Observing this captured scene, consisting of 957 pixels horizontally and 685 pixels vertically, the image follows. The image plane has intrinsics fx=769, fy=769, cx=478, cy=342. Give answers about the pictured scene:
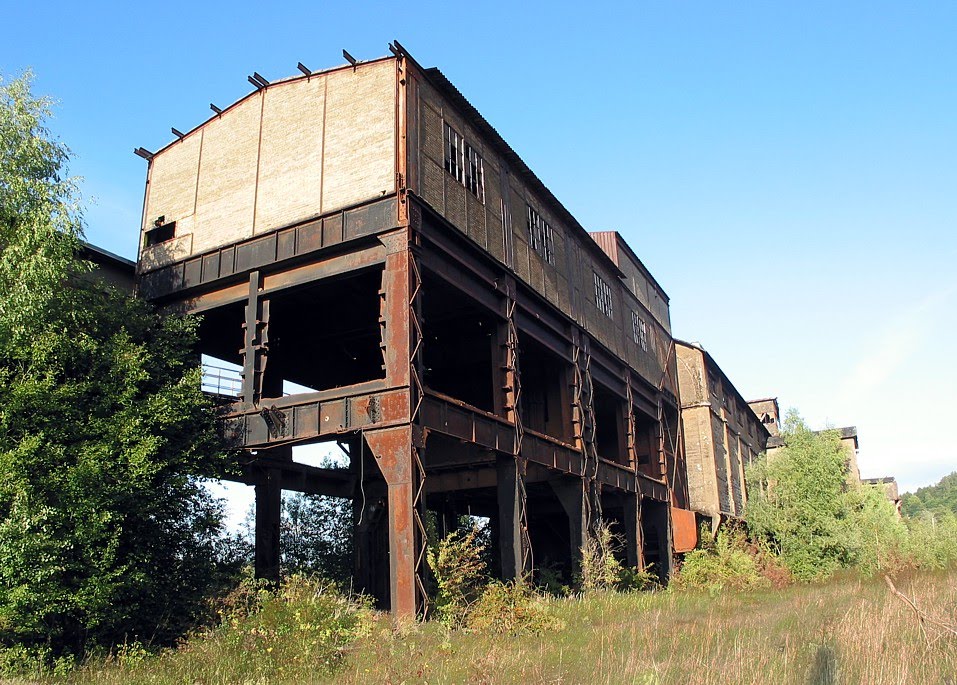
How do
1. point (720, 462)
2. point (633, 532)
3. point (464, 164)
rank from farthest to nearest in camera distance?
point (720, 462), point (633, 532), point (464, 164)

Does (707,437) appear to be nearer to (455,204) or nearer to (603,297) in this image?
(603,297)

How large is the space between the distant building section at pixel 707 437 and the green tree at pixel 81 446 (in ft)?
82.9

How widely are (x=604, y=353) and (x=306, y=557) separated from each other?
15.6 meters

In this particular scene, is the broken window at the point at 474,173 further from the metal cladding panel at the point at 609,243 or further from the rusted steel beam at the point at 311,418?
the metal cladding panel at the point at 609,243

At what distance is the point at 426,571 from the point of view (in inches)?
571

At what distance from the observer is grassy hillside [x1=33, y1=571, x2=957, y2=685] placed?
333 inches

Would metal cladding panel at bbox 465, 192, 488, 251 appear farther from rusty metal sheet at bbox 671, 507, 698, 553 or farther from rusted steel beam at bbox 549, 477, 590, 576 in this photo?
rusty metal sheet at bbox 671, 507, 698, 553

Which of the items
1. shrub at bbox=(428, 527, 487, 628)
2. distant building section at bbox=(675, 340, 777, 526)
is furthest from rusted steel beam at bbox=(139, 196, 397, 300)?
distant building section at bbox=(675, 340, 777, 526)

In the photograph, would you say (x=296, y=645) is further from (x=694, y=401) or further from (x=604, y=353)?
(x=694, y=401)

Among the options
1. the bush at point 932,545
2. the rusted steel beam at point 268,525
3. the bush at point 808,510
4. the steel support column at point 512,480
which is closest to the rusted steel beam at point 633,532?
the bush at point 808,510

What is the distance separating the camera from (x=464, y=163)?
64.2ft

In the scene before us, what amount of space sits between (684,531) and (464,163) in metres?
18.5

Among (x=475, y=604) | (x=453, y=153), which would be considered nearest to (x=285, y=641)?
(x=475, y=604)

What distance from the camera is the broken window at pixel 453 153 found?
1883cm
